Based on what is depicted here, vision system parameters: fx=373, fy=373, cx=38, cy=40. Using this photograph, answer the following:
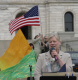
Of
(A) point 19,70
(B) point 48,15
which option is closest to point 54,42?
(A) point 19,70

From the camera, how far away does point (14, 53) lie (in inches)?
297

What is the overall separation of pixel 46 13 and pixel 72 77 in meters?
27.1

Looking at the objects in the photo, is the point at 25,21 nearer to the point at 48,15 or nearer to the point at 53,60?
the point at 53,60

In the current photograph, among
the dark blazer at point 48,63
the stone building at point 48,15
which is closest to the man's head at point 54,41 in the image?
the dark blazer at point 48,63

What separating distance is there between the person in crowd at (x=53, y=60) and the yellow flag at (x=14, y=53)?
147 centimetres

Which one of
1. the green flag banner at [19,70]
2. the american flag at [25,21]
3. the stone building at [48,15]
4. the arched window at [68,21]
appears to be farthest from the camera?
the arched window at [68,21]

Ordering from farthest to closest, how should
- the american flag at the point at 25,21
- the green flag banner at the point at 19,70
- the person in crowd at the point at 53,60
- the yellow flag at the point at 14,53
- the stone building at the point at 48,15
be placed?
the stone building at the point at 48,15 → the american flag at the point at 25,21 → the yellow flag at the point at 14,53 → the green flag banner at the point at 19,70 → the person in crowd at the point at 53,60

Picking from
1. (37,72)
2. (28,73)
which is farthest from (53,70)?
(28,73)

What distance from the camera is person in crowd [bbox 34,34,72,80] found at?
19.4 feet

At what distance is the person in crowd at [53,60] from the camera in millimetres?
5902

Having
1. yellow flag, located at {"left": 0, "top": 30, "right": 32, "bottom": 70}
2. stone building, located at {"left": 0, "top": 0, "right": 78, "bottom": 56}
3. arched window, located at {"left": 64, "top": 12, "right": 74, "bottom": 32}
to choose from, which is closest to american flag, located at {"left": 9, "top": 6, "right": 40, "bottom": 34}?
yellow flag, located at {"left": 0, "top": 30, "right": 32, "bottom": 70}

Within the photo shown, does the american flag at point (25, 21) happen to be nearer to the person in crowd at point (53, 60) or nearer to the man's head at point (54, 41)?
the person in crowd at point (53, 60)

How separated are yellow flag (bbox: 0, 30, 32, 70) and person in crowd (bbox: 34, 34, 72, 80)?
1467mm

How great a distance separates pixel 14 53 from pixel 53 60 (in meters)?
1.83
